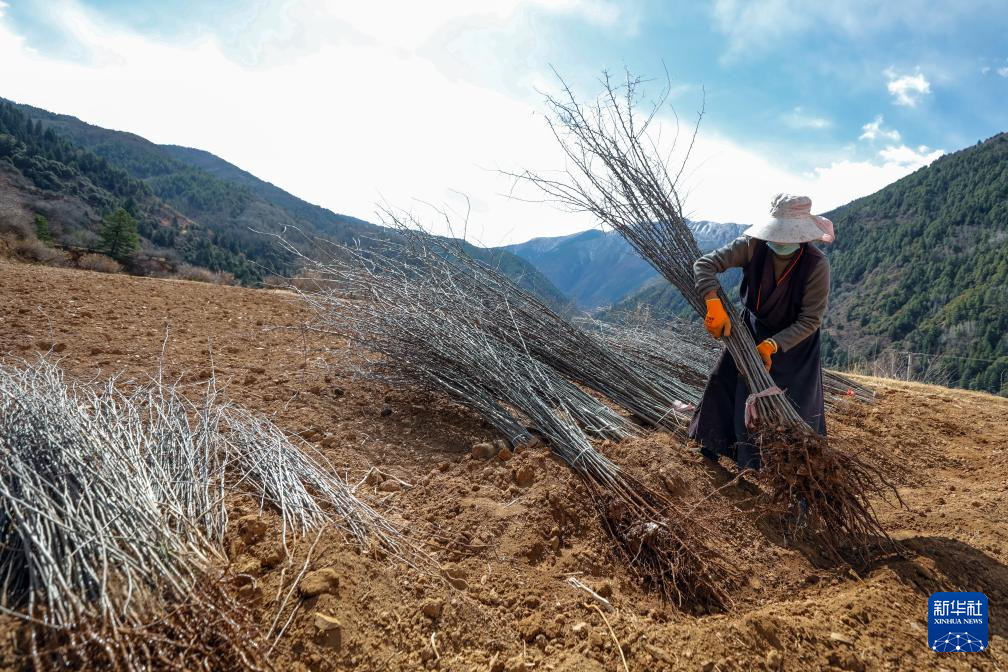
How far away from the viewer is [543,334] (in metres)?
2.97

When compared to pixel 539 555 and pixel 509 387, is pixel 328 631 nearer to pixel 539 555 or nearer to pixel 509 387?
pixel 539 555

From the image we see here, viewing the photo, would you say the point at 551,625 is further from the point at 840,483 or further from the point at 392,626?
the point at 840,483

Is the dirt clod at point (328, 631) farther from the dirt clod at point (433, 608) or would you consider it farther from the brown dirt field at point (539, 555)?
the dirt clod at point (433, 608)

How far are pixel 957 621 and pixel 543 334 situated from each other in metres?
2.07

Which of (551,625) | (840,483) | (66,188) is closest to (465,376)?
(551,625)

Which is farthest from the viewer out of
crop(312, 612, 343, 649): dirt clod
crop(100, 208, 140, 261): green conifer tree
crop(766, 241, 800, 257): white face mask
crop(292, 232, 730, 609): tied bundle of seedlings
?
crop(100, 208, 140, 261): green conifer tree

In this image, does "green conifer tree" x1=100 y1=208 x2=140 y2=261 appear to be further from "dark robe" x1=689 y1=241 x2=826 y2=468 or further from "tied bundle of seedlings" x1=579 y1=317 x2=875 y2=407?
"dark robe" x1=689 y1=241 x2=826 y2=468

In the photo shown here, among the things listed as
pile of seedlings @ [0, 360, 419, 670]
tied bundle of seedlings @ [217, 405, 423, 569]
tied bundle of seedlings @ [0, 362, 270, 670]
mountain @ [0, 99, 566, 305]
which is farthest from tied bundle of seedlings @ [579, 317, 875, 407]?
tied bundle of seedlings @ [0, 362, 270, 670]

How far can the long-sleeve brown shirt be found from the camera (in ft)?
6.56

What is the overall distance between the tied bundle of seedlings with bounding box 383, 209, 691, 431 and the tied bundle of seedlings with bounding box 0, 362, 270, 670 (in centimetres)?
182

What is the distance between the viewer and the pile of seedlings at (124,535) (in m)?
0.90

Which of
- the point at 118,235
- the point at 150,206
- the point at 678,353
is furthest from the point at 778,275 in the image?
the point at 150,206

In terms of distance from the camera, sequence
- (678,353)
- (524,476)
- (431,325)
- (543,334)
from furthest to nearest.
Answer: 1. (678,353)
2. (543,334)
3. (431,325)
4. (524,476)

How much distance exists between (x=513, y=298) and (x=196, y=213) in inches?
2073
